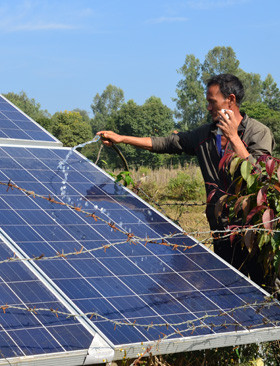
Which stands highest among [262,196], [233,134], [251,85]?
[251,85]

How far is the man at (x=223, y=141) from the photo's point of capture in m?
5.70

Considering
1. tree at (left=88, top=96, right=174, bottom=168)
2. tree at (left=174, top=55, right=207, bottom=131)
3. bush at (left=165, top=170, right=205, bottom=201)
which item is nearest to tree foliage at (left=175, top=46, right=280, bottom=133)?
tree at (left=174, top=55, right=207, bottom=131)

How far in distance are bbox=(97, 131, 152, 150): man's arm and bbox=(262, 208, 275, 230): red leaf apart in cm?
177

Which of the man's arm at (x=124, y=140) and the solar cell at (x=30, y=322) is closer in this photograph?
the solar cell at (x=30, y=322)

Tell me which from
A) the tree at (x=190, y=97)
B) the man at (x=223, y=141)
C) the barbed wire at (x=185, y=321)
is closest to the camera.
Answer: the barbed wire at (x=185, y=321)

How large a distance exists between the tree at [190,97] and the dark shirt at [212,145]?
101628 millimetres

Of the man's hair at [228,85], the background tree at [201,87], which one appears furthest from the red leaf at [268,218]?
the background tree at [201,87]

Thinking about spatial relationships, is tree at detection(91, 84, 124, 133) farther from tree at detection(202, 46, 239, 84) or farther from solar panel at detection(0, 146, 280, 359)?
solar panel at detection(0, 146, 280, 359)

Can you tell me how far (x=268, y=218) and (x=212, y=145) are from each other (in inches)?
54.5

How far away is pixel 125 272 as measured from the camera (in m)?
4.57

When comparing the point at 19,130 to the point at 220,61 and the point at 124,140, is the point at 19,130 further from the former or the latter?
the point at 220,61

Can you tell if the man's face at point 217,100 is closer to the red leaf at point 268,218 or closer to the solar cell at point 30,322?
the red leaf at point 268,218

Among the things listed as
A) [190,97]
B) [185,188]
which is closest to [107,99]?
[190,97]

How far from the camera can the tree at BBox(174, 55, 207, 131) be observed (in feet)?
357
